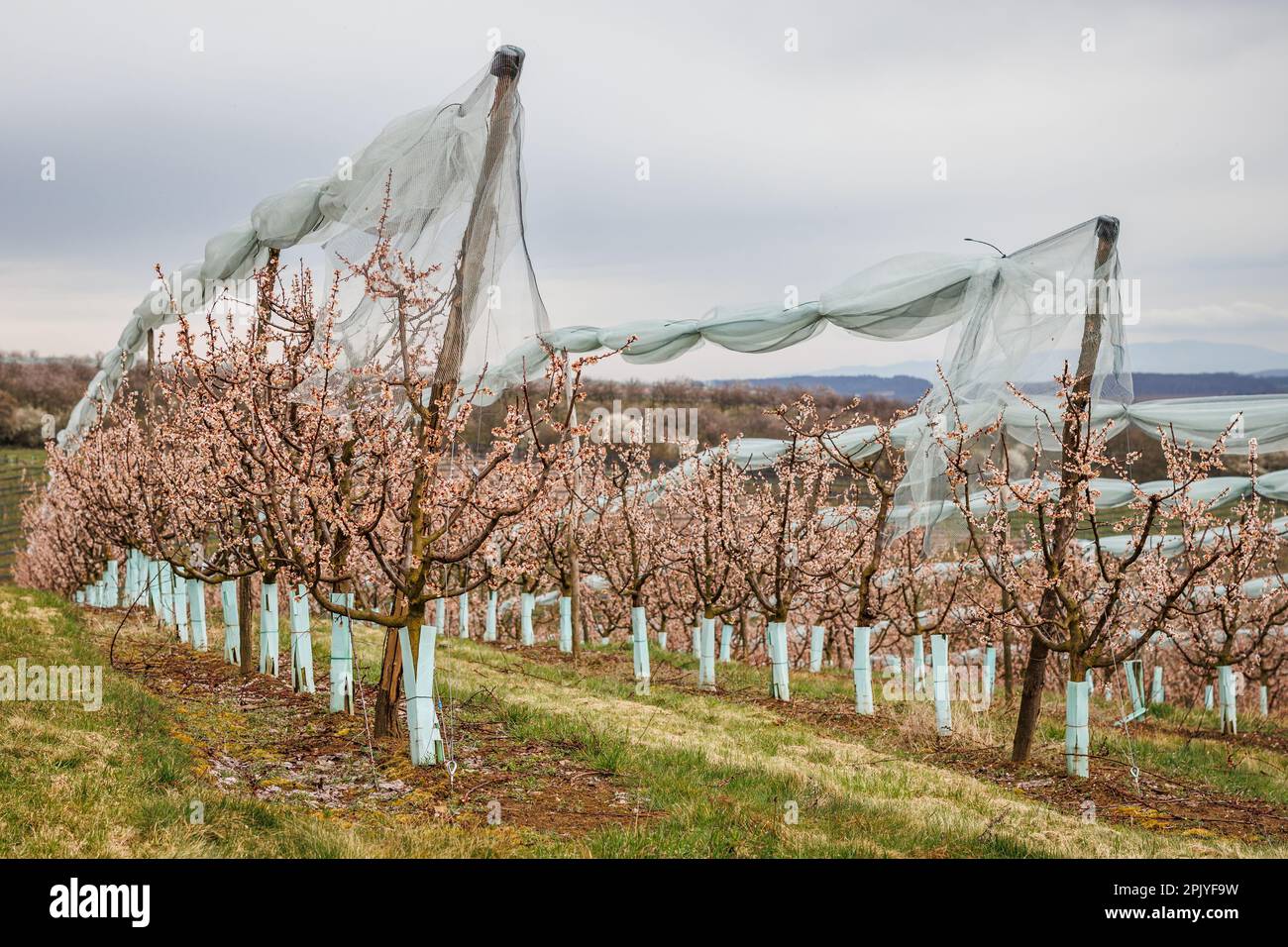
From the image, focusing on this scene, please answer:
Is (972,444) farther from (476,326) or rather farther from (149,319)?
(149,319)

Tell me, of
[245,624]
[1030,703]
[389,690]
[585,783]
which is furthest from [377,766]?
[1030,703]

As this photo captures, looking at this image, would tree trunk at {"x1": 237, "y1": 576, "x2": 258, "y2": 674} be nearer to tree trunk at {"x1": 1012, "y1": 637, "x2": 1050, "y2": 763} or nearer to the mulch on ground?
the mulch on ground

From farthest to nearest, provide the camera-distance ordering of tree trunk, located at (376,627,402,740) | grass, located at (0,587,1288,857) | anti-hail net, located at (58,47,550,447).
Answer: tree trunk, located at (376,627,402,740) → anti-hail net, located at (58,47,550,447) → grass, located at (0,587,1288,857)

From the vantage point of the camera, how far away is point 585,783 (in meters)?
8.00

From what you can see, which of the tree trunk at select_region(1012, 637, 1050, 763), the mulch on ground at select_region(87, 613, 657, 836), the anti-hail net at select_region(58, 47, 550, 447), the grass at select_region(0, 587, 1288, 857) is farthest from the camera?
the tree trunk at select_region(1012, 637, 1050, 763)

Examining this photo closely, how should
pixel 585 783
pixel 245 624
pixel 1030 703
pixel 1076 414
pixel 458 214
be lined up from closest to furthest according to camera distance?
pixel 585 783
pixel 458 214
pixel 1076 414
pixel 1030 703
pixel 245 624

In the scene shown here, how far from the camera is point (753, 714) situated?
1378 cm

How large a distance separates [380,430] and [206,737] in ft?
10.2

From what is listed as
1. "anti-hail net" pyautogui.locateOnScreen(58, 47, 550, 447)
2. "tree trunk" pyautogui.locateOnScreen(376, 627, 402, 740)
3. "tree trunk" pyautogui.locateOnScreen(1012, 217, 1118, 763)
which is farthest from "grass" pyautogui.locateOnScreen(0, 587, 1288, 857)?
"anti-hail net" pyautogui.locateOnScreen(58, 47, 550, 447)

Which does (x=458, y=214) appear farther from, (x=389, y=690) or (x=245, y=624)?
(x=245, y=624)

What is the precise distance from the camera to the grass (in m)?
5.81

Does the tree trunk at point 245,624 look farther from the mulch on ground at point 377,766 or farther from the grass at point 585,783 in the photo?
the grass at point 585,783

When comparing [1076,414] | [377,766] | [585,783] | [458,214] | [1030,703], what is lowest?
[1030,703]
